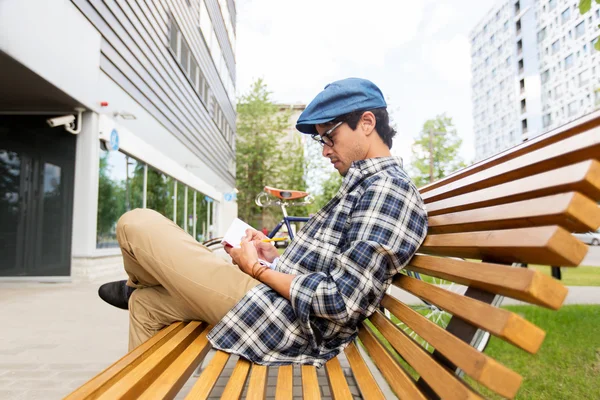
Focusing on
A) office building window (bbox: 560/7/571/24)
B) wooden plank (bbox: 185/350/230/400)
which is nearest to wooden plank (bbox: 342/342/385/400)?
wooden plank (bbox: 185/350/230/400)

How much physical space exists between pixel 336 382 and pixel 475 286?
0.59 m

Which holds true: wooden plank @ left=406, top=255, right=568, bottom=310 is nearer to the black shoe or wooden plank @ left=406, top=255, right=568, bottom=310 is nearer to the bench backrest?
the bench backrest

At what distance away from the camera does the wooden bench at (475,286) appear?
893 mm

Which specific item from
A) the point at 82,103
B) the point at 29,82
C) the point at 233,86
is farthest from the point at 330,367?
the point at 233,86

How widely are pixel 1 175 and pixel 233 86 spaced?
17.9 m

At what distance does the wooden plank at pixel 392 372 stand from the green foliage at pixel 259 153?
1182 inches

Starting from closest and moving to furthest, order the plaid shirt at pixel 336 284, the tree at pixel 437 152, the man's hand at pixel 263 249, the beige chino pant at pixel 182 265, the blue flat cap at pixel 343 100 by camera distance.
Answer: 1. the plaid shirt at pixel 336 284
2. the beige chino pant at pixel 182 265
3. the blue flat cap at pixel 343 100
4. the man's hand at pixel 263 249
5. the tree at pixel 437 152

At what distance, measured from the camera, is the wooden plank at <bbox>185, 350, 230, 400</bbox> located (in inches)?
49.6

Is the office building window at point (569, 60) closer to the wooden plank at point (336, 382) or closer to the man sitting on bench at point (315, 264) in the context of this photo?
the man sitting on bench at point (315, 264)

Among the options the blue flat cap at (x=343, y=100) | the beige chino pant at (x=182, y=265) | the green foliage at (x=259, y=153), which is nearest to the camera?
the beige chino pant at (x=182, y=265)

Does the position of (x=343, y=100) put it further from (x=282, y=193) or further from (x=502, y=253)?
(x=282, y=193)

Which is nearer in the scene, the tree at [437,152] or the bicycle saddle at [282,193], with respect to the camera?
the bicycle saddle at [282,193]

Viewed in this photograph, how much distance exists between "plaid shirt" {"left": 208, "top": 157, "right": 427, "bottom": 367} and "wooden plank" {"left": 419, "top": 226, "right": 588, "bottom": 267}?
296 mm

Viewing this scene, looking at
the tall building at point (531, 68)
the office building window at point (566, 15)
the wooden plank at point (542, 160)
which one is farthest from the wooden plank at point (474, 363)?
the office building window at point (566, 15)
